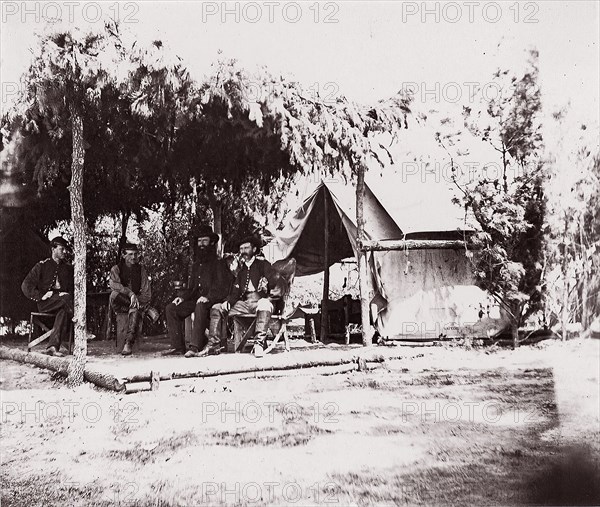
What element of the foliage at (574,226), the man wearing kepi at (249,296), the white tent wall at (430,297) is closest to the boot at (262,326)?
the man wearing kepi at (249,296)

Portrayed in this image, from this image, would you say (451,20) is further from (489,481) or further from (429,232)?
(489,481)

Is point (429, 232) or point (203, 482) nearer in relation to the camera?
point (203, 482)

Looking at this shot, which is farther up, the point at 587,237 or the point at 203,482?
the point at 587,237

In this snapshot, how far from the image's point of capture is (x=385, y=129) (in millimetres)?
4250

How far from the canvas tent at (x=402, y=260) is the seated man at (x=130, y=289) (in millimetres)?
1366

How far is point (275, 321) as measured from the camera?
5301mm

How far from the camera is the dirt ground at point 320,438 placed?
324 cm

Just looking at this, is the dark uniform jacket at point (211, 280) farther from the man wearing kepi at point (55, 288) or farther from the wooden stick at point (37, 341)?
the wooden stick at point (37, 341)

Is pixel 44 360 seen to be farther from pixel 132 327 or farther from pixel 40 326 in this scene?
pixel 132 327

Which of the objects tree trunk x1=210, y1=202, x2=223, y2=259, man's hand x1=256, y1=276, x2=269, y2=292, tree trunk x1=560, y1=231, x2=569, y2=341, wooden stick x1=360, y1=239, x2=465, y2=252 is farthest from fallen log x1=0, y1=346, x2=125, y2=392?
tree trunk x1=560, y1=231, x2=569, y2=341

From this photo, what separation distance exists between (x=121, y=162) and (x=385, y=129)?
213 cm

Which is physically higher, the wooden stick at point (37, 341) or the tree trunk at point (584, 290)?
the tree trunk at point (584, 290)

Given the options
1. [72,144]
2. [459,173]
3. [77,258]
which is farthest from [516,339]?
[72,144]

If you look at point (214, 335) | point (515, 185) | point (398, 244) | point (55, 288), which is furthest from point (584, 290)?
point (55, 288)
